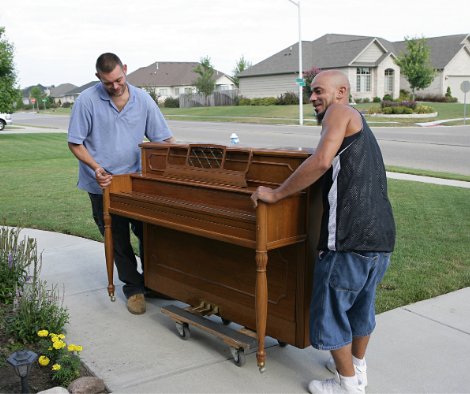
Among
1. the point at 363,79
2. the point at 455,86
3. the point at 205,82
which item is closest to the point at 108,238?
the point at 363,79

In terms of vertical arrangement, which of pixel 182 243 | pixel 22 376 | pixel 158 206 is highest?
pixel 158 206

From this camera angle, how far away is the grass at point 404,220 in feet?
16.9

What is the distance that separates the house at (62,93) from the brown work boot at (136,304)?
11001 cm

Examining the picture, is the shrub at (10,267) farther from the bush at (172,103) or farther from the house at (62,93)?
the house at (62,93)

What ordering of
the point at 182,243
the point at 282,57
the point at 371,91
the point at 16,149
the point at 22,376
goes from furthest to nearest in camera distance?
1. the point at 282,57
2. the point at 371,91
3. the point at 16,149
4. the point at 182,243
5. the point at 22,376

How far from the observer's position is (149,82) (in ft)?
257

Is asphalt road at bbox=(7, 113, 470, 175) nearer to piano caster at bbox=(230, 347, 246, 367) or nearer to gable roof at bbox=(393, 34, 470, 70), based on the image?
piano caster at bbox=(230, 347, 246, 367)

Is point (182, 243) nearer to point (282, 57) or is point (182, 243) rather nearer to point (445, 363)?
point (445, 363)

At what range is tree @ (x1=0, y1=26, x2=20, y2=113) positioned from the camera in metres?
24.4

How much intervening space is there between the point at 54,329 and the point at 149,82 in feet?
252

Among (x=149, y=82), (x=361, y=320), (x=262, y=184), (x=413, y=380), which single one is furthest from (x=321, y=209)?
(x=149, y=82)

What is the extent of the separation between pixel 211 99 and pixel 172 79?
2348 centimetres

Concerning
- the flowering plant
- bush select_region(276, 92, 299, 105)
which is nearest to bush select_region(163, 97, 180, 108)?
bush select_region(276, 92, 299, 105)

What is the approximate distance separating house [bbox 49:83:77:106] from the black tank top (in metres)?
112
